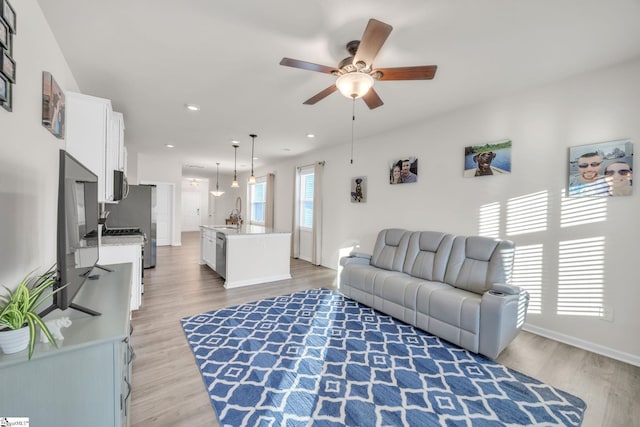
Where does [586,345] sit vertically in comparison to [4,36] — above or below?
below

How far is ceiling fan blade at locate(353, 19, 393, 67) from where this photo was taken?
1452mm

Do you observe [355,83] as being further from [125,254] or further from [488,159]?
[125,254]

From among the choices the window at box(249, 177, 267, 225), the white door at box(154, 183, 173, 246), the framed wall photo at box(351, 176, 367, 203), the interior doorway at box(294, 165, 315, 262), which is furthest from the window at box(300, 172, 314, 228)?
the white door at box(154, 183, 173, 246)

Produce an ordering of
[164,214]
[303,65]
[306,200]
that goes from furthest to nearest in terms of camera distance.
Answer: [164,214], [306,200], [303,65]

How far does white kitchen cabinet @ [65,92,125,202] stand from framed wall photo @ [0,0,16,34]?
3.35 ft

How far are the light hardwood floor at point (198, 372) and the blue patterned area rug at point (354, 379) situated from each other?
0.33 ft

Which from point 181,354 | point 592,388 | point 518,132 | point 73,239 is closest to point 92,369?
point 73,239

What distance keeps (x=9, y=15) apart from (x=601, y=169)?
4.22 m

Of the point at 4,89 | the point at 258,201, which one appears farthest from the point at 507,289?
the point at 258,201

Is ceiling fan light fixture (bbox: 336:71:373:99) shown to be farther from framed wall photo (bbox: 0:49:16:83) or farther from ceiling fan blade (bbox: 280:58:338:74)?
framed wall photo (bbox: 0:49:16:83)

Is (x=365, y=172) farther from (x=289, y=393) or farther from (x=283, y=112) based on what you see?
(x=289, y=393)

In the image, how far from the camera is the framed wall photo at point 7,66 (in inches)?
47.5

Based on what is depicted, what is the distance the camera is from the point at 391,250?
3635 millimetres

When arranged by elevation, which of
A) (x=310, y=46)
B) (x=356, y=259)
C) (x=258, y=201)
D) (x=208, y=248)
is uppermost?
(x=310, y=46)
